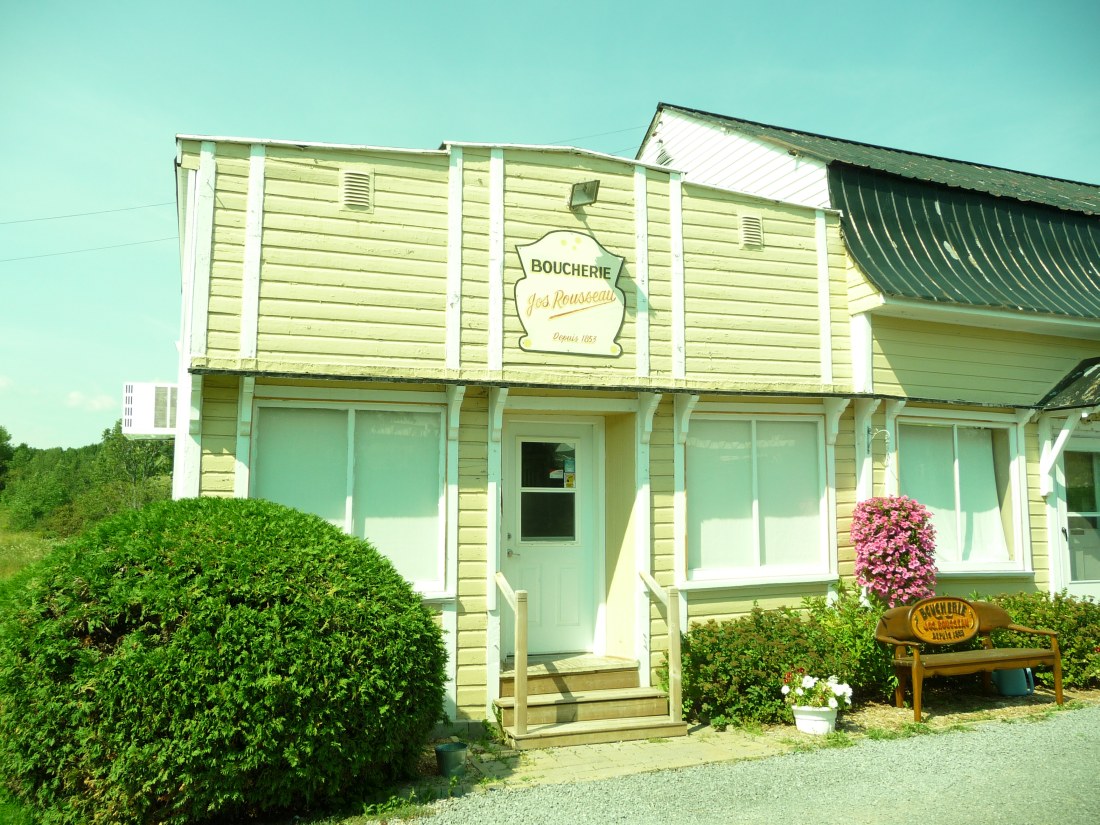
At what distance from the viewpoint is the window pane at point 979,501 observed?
9609 mm

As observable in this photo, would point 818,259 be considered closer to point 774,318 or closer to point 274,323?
point 774,318

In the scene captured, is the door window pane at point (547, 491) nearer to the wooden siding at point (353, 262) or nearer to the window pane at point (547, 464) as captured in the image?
the window pane at point (547, 464)

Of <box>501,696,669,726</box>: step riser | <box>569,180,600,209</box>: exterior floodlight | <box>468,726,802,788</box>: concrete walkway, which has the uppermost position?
<box>569,180,600,209</box>: exterior floodlight

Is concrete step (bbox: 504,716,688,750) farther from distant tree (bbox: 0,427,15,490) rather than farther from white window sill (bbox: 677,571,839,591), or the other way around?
distant tree (bbox: 0,427,15,490)

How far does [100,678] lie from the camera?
4.61 meters

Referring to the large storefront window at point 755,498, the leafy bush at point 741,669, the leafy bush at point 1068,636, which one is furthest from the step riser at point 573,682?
the leafy bush at point 1068,636

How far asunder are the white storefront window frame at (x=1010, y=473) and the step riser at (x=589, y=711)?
12.8 ft

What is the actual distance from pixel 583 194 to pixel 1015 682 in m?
6.43

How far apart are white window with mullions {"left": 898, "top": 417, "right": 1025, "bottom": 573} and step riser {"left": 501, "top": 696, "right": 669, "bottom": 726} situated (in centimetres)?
397

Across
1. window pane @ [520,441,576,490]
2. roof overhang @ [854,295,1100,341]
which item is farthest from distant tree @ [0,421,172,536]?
roof overhang @ [854,295,1100,341]

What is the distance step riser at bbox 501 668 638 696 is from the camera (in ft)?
23.9

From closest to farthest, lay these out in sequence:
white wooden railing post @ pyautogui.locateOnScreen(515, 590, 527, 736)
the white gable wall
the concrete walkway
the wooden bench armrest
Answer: the concrete walkway → white wooden railing post @ pyautogui.locateOnScreen(515, 590, 527, 736) → the wooden bench armrest → the white gable wall

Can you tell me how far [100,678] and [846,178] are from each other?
28.3 feet

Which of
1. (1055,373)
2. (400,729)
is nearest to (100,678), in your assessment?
(400,729)
